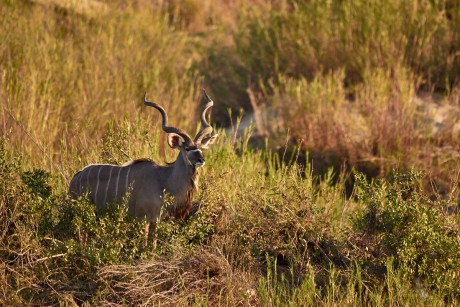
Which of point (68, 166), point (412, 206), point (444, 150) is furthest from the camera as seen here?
point (444, 150)

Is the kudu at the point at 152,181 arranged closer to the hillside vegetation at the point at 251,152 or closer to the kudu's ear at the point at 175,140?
the kudu's ear at the point at 175,140

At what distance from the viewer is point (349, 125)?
887cm

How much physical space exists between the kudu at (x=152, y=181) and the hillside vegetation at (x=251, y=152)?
133 millimetres

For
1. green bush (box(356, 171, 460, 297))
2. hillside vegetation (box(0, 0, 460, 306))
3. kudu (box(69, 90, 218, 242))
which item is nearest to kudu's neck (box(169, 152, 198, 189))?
kudu (box(69, 90, 218, 242))

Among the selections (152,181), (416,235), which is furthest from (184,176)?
(416,235)

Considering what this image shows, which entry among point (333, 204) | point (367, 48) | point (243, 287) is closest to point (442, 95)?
point (367, 48)

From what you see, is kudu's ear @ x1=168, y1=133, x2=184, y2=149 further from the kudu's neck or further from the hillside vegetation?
the hillside vegetation

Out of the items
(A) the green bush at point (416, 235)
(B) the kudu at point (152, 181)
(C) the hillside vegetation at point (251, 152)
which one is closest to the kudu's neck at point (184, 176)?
(B) the kudu at point (152, 181)

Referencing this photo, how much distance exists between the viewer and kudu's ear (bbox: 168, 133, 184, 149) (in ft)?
18.4

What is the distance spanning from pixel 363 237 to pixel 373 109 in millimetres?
3303

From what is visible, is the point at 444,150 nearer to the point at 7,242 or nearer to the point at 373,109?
the point at 373,109

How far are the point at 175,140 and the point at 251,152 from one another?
5.19ft

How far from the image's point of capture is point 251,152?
717cm

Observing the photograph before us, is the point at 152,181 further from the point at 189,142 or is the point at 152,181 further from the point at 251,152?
the point at 251,152
